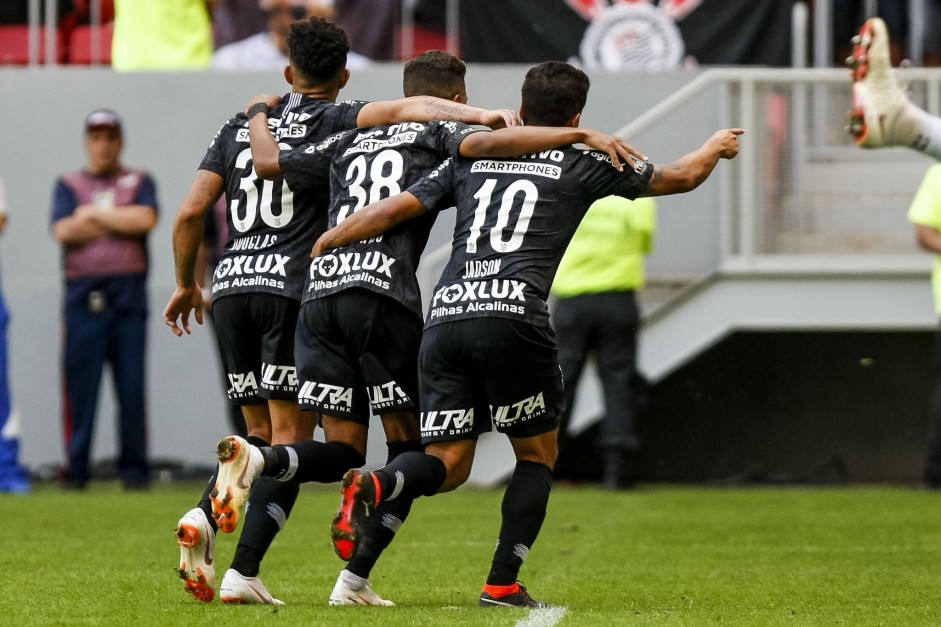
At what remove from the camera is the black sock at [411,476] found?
5164 mm

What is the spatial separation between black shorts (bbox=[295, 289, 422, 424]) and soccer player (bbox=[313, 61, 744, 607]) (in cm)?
16

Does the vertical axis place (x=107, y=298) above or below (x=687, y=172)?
below

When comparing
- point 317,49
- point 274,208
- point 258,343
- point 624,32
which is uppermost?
point 624,32

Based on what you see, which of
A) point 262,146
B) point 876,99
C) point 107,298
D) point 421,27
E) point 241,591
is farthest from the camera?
point 421,27

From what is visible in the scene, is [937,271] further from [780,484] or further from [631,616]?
[631,616]

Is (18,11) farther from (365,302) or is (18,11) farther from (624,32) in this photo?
(365,302)

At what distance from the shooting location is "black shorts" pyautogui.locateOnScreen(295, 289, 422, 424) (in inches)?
216

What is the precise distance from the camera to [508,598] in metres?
5.46

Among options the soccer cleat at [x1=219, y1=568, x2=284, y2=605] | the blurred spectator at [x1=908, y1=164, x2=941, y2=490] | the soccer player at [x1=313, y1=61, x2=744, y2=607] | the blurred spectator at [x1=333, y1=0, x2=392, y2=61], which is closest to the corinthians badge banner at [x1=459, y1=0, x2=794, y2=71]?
the blurred spectator at [x1=333, y1=0, x2=392, y2=61]

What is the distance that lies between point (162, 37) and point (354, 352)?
7.79 m

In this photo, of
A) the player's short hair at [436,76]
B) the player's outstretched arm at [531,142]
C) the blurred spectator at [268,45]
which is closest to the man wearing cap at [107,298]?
the blurred spectator at [268,45]

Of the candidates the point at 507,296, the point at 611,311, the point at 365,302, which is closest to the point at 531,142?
the point at 507,296

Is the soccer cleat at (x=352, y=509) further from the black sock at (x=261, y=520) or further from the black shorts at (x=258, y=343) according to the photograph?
the black shorts at (x=258, y=343)

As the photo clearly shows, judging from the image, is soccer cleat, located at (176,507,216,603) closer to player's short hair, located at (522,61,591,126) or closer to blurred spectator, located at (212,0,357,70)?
player's short hair, located at (522,61,591,126)
